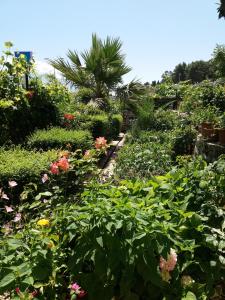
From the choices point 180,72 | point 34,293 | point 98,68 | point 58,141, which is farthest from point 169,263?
point 180,72

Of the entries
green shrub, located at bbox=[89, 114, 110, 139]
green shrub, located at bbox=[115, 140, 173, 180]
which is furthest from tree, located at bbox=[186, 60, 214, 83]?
green shrub, located at bbox=[115, 140, 173, 180]

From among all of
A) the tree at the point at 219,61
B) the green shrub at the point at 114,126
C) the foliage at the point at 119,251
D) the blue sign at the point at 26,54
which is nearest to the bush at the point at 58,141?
the blue sign at the point at 26,54

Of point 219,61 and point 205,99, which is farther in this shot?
point 219,61

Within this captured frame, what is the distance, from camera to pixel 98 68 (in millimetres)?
14359

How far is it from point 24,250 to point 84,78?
1306 cm

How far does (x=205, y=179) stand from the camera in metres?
2.72

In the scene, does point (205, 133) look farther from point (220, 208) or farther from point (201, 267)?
point (201, 267)

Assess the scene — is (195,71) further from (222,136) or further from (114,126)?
(222,136)

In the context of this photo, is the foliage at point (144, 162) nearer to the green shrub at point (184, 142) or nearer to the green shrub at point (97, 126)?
the green shrub at point (184, 142)

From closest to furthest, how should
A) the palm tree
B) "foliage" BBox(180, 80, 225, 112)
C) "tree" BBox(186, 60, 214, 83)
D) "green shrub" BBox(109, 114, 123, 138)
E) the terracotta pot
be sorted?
the terracotta pot
"foliage" BBox(180, 80, 225, 112)
"green shrub" BBox(109, 114, 123, 138)
the palm tree
"tree" BBox(186, 60, 214, 83)

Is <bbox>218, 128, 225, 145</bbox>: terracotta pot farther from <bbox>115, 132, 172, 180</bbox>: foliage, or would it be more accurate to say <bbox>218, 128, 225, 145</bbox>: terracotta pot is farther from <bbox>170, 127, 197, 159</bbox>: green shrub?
<bbox>170, 127, 197, 159</bbox>: green shrub

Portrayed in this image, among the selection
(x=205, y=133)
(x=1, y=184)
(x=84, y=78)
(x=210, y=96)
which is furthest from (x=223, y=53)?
(x=1, y=184)

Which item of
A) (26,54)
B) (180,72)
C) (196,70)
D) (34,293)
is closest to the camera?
(34,293)

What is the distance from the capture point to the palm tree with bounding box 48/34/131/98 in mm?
14391
